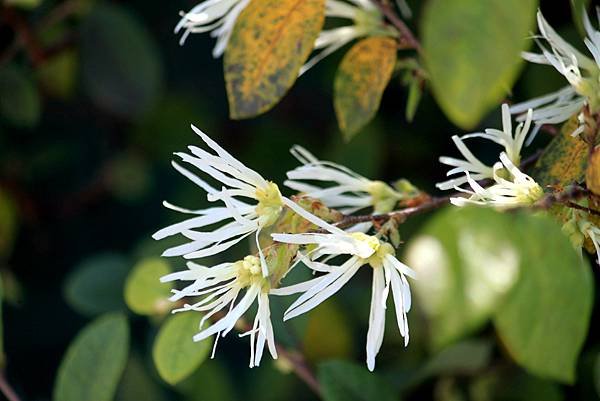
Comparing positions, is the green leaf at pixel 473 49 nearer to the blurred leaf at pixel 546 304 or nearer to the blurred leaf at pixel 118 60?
the blurred leaf at pixel 546 304

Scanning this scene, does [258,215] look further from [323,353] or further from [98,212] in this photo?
[98,212]

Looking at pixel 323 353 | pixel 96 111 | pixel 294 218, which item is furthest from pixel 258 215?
pixel 96 111

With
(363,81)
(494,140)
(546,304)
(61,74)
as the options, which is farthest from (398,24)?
(61,74)

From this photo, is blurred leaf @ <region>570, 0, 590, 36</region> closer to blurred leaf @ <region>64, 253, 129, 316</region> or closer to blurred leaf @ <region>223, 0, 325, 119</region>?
blurred leaf @ <region>223, 0, 325, 119</region>

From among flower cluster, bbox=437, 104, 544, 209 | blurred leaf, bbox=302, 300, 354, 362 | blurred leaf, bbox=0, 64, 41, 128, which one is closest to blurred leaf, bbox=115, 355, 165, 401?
blurred leaf, bbox=302, 300, 354, 362

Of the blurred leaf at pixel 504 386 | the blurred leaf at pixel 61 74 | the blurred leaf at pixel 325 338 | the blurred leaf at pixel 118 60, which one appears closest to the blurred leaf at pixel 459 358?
the blurred leaf at pixel 504 386

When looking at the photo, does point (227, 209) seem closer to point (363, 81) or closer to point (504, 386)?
point (363, 81)
